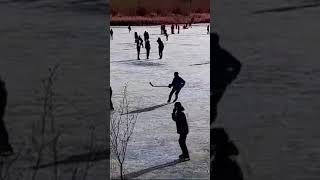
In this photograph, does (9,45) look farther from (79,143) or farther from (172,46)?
(172,46)

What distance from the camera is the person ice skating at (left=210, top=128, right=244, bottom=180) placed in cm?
577

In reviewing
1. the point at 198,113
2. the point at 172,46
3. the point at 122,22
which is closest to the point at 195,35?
the point at 122,22

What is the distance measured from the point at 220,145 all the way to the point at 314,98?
0.98m

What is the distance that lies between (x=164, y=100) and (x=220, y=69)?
748 centimetres

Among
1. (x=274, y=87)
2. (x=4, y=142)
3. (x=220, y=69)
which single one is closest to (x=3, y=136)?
(x=4, y=142)

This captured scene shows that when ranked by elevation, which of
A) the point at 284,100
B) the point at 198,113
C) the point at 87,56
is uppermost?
the point at 87,56

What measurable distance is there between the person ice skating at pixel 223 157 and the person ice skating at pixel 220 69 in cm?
17

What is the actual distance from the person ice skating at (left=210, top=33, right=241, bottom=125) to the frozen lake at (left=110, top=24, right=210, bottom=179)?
2589mm

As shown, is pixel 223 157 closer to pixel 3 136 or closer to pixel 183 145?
pixel 3 136

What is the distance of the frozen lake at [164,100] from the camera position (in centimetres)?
870

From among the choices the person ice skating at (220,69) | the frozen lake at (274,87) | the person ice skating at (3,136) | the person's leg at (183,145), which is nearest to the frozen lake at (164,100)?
the person's leg at (183,145)

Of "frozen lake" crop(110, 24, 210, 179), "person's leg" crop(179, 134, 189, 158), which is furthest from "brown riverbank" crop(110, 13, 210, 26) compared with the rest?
"person's leg" crop(179, 134, 189, 158)

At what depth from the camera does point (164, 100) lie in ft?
43.2

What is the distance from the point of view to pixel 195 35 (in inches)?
1191
